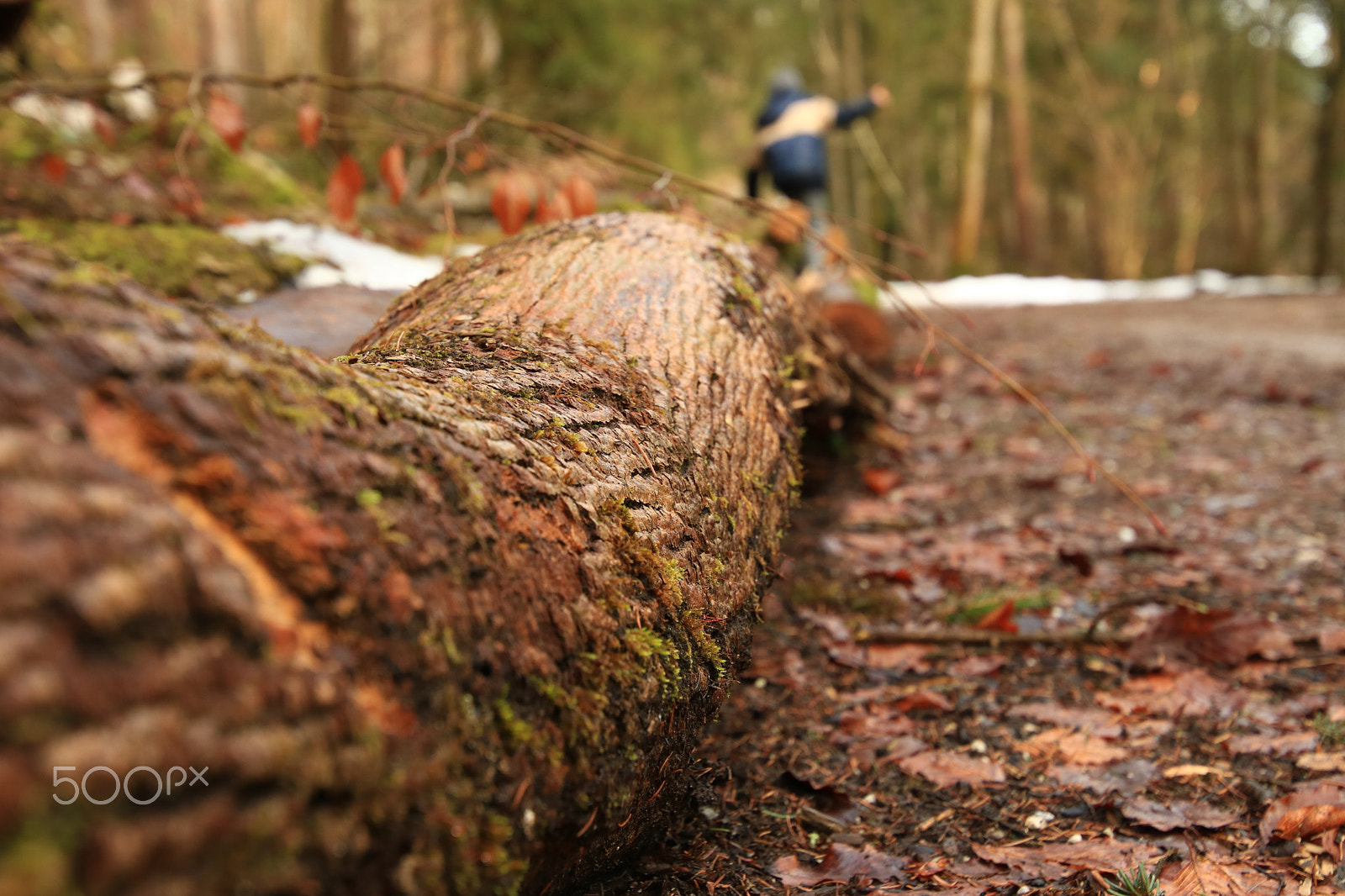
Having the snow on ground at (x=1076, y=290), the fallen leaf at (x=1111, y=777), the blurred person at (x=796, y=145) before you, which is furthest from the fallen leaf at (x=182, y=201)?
the snow on ground at (x=1076, y=290)

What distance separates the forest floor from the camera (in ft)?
4.89

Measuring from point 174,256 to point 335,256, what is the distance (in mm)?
695

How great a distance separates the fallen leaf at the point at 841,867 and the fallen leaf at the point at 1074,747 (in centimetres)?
57

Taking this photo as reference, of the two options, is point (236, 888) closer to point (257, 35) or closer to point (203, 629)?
point (203, 629)

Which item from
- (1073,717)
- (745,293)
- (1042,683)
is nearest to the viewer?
(1073,717)

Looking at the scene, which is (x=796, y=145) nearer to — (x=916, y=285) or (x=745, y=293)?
(x=916, y=285)

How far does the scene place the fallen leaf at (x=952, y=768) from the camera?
179cm

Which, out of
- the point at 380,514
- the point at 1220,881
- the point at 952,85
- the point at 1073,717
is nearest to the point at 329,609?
the point at 380,514

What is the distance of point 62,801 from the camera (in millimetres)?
611

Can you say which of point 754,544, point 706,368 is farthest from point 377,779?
point 706,368

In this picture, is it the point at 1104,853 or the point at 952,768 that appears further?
the point at 952,768

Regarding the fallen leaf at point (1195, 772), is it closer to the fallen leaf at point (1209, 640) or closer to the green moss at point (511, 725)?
the fallen leaf at point (1209, 640)

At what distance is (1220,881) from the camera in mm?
1382

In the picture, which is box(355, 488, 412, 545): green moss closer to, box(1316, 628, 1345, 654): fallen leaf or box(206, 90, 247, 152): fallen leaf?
box(206, 90, 247, 152): fallen leaf
